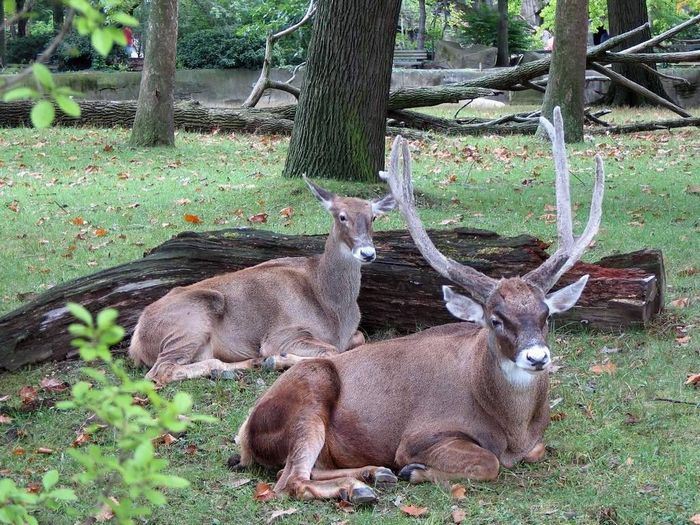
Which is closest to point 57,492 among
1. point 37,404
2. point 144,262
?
point 37,404

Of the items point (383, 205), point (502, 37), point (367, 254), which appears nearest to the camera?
point (367, 254)

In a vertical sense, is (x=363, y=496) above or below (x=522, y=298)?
below

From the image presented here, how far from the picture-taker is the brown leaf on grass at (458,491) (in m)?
5.67

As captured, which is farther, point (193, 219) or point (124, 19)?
point (193, 219)

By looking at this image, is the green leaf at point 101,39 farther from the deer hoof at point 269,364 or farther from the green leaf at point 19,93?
the deer hoof at point 269,364

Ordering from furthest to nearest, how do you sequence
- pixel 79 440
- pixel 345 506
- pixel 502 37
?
pixel 502 37 < pixel 79 440 < pixel 345 506

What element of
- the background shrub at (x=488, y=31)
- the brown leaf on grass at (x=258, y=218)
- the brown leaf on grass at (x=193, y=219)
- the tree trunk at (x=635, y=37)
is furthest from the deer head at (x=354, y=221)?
the background shrub at (x=488, y=31)

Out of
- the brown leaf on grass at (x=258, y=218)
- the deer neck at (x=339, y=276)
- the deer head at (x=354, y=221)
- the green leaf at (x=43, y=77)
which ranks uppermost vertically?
the green leaf at (x=43, y=77)

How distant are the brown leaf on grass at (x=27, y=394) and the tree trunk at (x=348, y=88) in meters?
6.40

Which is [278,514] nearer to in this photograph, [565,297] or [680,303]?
[565,297]

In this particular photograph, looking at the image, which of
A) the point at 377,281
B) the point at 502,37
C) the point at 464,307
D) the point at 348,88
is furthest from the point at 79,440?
the point at 502,37

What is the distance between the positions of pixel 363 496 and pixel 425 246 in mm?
1744

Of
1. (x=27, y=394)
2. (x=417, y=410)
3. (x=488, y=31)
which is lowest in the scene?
(x=27, y=394)

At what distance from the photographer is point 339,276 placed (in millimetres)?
8867
